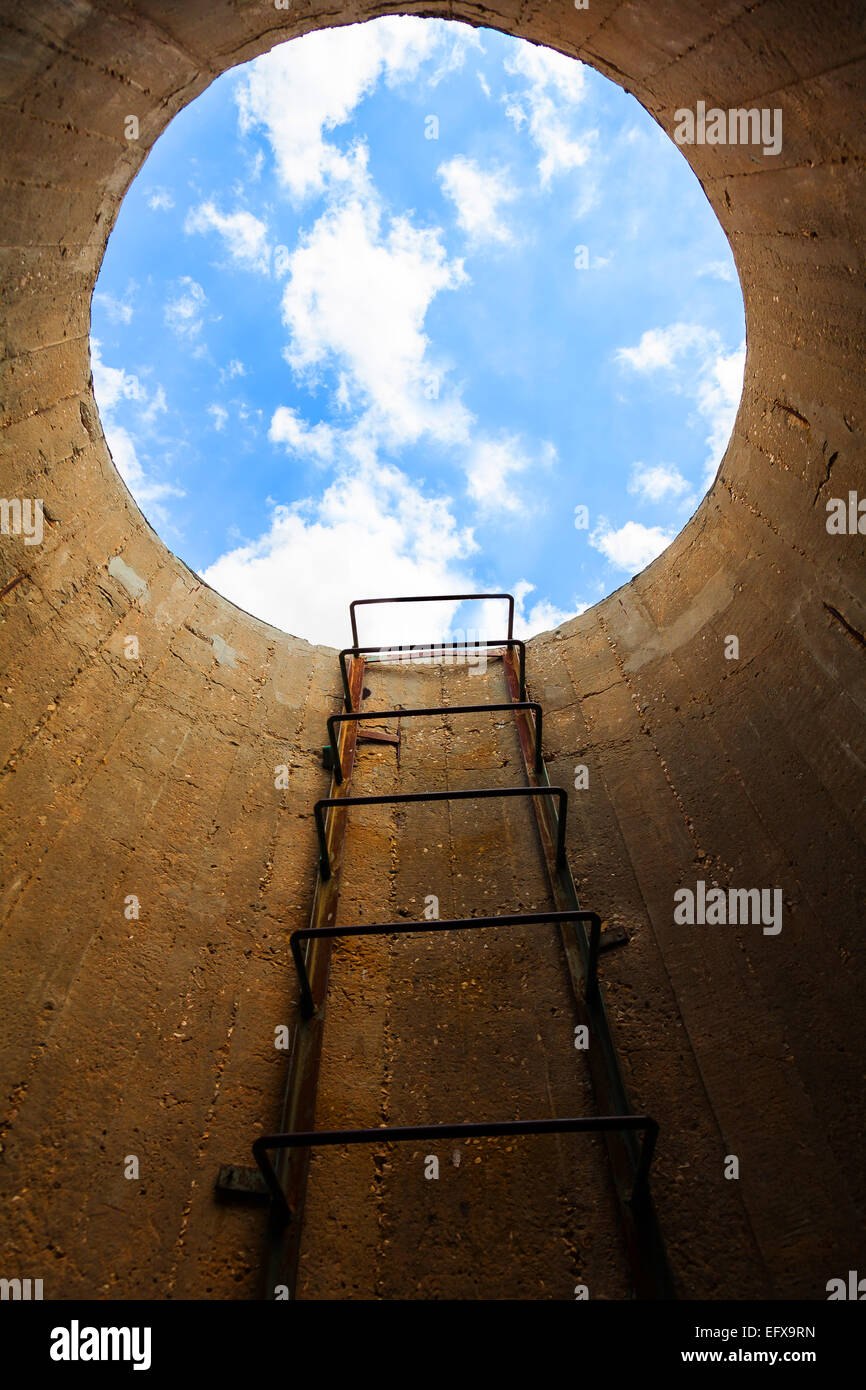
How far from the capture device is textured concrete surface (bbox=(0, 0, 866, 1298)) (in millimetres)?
2084

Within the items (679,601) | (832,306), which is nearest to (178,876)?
(679,601)

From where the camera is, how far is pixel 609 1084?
243 cm

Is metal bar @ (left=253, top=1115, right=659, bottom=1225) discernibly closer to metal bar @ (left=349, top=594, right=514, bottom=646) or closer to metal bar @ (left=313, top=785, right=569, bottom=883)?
metal bar @ (left=313, top=785, right=569, bottom=883)

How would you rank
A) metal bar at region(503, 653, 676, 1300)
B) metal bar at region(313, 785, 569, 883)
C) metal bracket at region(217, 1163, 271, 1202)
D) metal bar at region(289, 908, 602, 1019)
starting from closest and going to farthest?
metal bar at region(503, 653, 676, 1300) → metal bracket at region(217, 1163, 271, 1202) → metal bar at region(289, 908, 602, 1019) → metal bar at region(313, 785, 569, 883)

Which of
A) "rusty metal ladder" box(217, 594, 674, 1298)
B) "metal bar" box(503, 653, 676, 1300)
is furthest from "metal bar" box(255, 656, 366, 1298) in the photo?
"metal bar" box(503, 653, 676, 1300)

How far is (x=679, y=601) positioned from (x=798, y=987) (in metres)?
2.55

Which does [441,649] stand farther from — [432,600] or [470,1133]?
[470,1133]

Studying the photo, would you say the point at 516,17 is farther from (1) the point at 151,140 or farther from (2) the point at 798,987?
(2) the point at 798,987

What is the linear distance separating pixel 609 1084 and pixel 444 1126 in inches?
29.8

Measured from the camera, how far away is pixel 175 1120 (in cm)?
234

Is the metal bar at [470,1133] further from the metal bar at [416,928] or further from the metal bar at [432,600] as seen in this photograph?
the metal bar at [432,600]

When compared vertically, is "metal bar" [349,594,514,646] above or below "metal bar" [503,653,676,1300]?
above

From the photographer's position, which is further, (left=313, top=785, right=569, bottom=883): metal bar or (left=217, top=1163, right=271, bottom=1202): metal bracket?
(left=313, top=785, right=569, bottom=883): metal bar

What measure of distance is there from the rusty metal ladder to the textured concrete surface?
0.24 ft
